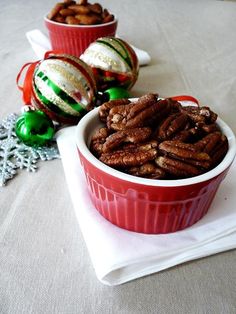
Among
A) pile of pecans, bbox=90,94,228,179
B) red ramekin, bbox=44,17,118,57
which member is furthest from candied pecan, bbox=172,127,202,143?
red ramekin, bbox=44,17,118,57

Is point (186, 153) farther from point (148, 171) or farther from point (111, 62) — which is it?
point (111, 62)

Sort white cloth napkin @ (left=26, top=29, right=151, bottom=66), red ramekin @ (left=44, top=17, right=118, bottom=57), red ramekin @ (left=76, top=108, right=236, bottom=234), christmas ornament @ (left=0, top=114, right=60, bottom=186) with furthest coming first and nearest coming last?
white cloth napkin @ (left=26, top=29, right=151, bottom=66), red ramekin @ (left=44, top=17, right=118, bottom=57), christmas ornament @ (left=0, top=114, right=60, bottom=186), red ramekin @ (left=76, top=108, right=236, bottom=234)

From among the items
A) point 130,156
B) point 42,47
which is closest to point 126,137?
point 130,156

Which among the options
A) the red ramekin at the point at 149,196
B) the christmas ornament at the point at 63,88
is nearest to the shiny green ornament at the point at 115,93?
the christmas ornament at the point at 63,88

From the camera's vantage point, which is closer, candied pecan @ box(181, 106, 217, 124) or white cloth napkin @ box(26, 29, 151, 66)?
candied pecan @ box(181, 106, 217, 124)

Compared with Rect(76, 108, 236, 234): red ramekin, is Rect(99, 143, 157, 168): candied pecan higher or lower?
higher

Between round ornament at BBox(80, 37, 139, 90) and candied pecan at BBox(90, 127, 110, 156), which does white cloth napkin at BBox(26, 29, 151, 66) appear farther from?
candied pecan at BBox(90, 127, 110, 156)

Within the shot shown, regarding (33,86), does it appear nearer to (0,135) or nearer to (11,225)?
(0,135)
